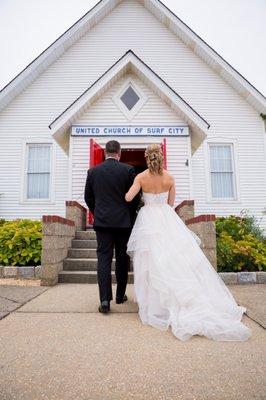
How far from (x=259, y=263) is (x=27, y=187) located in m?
8.75

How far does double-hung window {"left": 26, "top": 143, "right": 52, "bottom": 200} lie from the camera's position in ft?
39.5

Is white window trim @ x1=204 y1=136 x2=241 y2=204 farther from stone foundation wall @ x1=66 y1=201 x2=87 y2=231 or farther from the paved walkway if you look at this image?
the paved walkway

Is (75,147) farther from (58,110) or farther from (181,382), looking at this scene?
(181,382)

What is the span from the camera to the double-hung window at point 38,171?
12.0 m

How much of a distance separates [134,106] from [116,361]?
916 centimetres

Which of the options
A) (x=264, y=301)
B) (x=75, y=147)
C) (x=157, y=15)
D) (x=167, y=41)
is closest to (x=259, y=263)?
(x=264, y=301)

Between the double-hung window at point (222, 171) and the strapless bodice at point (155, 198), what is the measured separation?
27.4 ft

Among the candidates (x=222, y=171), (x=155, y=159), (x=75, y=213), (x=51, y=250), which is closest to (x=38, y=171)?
(x=75, y=213)

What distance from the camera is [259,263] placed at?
250 inches

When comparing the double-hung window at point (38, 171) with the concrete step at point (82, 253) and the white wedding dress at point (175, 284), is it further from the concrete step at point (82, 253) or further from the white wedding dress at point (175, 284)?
the white wedding dress at point (175, 284)

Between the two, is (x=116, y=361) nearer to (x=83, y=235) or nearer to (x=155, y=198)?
(x=155, y=198)

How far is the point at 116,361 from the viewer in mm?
2381

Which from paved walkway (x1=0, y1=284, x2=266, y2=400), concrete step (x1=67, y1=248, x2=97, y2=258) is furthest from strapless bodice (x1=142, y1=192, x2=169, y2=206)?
concrete step (x1=67, y1=248, x2=97, y2=258)

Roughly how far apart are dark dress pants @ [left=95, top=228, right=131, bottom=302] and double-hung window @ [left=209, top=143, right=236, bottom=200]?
8525 millimetres
